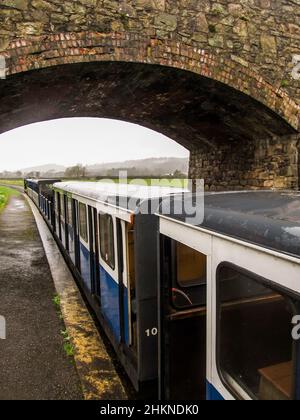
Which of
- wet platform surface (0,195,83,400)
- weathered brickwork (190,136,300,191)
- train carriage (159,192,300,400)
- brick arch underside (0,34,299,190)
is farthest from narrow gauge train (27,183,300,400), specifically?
weathered brickwork (190,136,300,191)

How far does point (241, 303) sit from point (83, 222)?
4319 mm

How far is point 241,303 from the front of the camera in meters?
2.32

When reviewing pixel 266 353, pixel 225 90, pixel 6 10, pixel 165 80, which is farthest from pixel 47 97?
pixel 266 353

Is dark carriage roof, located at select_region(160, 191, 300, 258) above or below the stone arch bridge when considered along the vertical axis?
below

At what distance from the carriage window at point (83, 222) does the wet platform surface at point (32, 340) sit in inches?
54.3

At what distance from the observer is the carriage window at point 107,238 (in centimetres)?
424

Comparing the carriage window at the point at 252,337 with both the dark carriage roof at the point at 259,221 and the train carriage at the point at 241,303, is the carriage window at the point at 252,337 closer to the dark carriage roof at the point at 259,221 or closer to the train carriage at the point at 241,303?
the train carriage at the point at 241,303

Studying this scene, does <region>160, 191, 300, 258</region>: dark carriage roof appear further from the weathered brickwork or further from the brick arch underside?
the weathered brickwork

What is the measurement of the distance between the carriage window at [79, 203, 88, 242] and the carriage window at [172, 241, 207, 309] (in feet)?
8.79

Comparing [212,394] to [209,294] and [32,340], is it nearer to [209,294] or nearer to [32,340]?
[209,294]

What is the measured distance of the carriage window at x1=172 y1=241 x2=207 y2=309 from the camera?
3.53 metres

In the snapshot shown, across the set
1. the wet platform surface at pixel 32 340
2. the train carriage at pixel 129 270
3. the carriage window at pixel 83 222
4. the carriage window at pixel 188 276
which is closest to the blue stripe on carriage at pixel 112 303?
the train carriage at pixel 129 270

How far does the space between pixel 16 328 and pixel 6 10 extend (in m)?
5.87

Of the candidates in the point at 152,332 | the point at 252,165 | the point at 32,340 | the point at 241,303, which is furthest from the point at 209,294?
the point at 252,165
